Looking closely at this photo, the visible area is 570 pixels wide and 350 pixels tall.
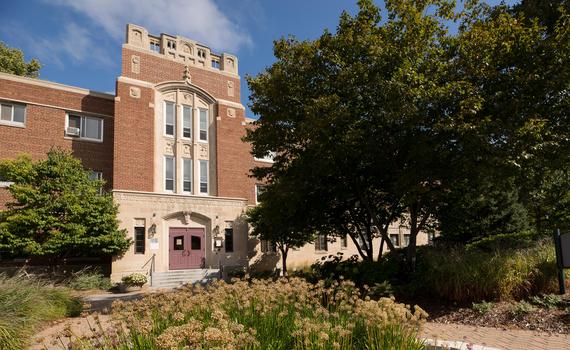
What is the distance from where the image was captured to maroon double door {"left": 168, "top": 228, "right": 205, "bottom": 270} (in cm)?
2511

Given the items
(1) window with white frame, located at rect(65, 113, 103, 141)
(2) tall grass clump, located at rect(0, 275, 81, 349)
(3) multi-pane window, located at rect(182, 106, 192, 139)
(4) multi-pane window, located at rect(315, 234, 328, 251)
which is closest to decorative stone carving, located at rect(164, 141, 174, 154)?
(3) multi-pane window, located at rect(182, 106, 192, 139)

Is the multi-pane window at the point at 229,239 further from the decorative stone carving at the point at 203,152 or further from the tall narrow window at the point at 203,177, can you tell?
the decorative stone carving at the point at 203,152

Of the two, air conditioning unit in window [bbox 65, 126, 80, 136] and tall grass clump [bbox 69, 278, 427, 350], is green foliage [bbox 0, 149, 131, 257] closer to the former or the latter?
air conditioning unit in window [bbox 65, 126, 80, 136]

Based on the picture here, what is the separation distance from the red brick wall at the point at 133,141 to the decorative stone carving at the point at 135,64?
120 centimetres

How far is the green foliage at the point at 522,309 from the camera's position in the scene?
28.8ft

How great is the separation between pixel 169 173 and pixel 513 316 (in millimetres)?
21455

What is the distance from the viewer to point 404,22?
11367mm

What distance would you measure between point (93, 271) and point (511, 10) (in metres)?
23.7

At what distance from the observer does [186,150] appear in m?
27.1

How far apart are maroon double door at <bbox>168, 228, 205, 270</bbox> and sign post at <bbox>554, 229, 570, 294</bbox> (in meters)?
20.1

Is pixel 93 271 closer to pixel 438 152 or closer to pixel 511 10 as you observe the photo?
pixel 438 152

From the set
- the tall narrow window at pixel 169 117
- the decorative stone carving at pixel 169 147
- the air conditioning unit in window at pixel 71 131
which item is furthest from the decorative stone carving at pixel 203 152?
the air conditioning unit in window at pixel 71 131

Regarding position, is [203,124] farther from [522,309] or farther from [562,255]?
[522,309]

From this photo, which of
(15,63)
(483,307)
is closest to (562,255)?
(483,307)
